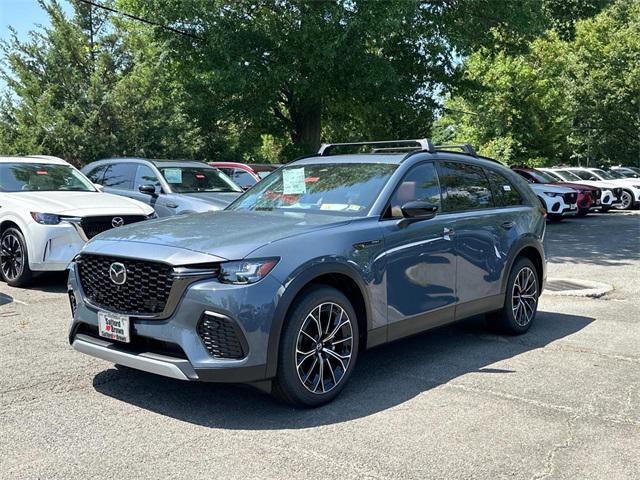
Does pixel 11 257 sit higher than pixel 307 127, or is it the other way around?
pixel 307 127

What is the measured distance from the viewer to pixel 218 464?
3.51 meters

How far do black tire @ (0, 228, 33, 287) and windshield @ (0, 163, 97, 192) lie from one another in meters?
0.89

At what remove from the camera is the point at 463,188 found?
6.06 meters

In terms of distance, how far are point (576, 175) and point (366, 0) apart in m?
14.5

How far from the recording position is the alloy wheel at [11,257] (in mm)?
8484

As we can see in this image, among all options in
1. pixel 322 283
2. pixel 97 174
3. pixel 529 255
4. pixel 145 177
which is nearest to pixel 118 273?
pixel 322 283

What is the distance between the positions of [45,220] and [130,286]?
4.56 metres

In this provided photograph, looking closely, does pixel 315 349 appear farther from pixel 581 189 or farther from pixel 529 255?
pixel 581 189

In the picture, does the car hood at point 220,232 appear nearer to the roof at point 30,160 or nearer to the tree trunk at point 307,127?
the roof at point 30,160

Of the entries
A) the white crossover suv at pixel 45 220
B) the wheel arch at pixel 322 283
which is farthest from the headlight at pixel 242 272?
the white crossover suv at pixel 45 220

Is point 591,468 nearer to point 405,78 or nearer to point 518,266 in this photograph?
point 518,266

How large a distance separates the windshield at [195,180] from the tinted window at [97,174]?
1.44 m

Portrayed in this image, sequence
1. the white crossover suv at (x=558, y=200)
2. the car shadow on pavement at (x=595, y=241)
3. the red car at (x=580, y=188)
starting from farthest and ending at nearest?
the red car at (x=580, y=188)
the white crossover suv at (x=558, y=200)
the car shadow on pavement at (x=595, y=241)

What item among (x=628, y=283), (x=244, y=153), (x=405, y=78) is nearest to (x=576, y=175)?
(x=405, y=78)
